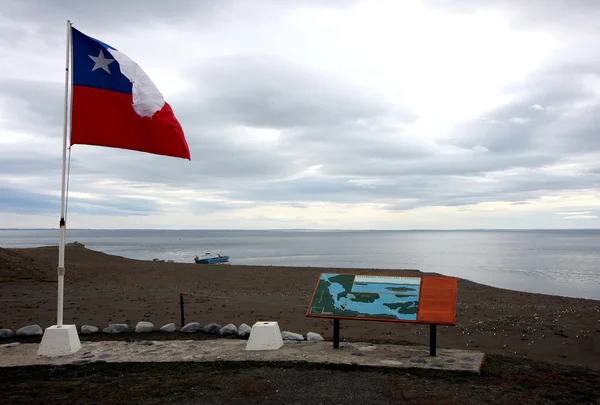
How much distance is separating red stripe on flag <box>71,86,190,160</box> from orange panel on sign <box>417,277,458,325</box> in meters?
5.07

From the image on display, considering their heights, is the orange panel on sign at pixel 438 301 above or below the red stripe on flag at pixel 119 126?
below

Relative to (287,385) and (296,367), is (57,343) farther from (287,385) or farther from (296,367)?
(287,385)

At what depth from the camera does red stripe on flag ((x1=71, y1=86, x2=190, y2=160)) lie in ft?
27.8

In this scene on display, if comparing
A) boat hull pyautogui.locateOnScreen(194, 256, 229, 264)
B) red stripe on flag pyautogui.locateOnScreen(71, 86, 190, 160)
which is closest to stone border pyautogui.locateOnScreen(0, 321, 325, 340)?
red stripe on flag pyautogui.locateOnScreen(71, 86, 190, 160)

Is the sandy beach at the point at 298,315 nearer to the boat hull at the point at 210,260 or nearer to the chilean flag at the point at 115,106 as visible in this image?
the chilean flag at the point at 115,106

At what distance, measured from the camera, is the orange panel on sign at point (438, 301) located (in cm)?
773

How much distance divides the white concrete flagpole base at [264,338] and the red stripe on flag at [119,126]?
3.52 metres

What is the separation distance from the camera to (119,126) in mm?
8719

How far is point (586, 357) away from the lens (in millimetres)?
9414

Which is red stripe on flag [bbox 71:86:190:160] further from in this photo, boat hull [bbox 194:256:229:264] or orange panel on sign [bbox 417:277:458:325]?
boat hull [bbox 194:256:229:264]

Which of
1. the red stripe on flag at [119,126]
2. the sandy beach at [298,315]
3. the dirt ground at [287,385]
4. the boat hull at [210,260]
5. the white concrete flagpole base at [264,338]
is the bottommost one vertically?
the boat hull at [210,260]

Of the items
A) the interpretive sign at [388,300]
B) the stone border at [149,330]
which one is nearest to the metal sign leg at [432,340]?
the interpretive sign at [388,300]

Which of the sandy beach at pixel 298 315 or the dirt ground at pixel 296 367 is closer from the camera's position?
the dirt ground at pixel 296 367

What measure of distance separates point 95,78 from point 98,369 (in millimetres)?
5075
